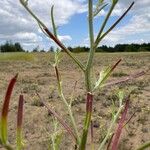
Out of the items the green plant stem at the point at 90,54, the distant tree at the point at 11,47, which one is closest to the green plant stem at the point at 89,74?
the green plant stem at the point at 90,54

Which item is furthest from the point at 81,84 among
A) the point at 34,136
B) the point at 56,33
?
the point at 56,33

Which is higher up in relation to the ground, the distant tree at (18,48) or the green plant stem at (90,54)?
the green plant stem at (90,54)

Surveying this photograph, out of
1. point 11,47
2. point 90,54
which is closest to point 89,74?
point 90,54

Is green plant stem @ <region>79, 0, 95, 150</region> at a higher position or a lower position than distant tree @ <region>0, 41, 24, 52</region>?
higher

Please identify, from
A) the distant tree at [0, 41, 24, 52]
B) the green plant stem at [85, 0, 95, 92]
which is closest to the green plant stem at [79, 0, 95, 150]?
the green plant stem at [85, 0, 95, 92]

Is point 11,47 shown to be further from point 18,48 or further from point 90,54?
point 90,54

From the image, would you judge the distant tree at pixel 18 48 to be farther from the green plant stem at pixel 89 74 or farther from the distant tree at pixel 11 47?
the green plant stem at pixel 89 74

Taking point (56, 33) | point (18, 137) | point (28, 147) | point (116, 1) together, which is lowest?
point (28, 147)

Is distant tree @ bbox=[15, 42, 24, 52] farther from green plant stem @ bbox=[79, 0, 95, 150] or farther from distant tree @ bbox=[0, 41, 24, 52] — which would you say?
green plant stem @ bbox=[79, 0, 95, 150]

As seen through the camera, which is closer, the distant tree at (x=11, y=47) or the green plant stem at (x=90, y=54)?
the green plant stem at (x=90, y=54)

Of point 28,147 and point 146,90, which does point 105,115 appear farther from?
point 146,90

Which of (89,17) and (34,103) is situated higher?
(89,17)

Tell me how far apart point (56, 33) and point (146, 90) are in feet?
39.3

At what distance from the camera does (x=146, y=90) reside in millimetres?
13281
